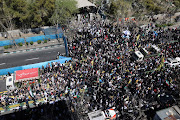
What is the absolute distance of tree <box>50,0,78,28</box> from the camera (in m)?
30.7

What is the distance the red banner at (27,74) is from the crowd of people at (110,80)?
781 millimetres

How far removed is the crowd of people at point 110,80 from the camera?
17.4 metres

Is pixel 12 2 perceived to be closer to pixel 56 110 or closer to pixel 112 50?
pixel 112 50

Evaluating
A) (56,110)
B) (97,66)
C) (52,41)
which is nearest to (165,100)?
(97,66)

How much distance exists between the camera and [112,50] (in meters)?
24.1


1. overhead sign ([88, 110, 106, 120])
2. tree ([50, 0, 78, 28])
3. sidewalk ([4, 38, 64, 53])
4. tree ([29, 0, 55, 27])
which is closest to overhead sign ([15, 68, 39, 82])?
sidewalk ([4, 38, 64, 53])

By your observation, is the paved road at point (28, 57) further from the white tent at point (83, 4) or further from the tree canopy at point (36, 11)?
the white tent at point (83, 4)

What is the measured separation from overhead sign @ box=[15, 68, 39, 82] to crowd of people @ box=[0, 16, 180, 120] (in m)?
0.74

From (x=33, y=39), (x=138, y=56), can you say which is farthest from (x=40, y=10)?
(x=138, y=56)

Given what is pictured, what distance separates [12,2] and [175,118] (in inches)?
1220

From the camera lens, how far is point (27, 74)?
68.7ft

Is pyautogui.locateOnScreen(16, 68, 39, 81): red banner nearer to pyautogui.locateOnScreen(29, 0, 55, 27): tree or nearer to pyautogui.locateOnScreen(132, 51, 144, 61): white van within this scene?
pyautogui.locateOnScreen(29, 0, 55, 27): tree

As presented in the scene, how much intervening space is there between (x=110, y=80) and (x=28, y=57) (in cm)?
1487

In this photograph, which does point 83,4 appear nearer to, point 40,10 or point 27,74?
point 40,10
